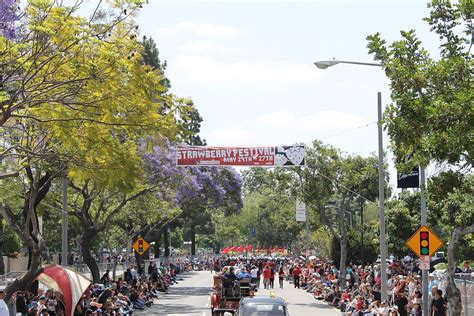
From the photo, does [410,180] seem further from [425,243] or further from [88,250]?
[88,250]

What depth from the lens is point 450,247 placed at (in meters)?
21.4

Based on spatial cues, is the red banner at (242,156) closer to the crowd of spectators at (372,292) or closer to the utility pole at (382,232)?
the crowd of spectators at (372,292)

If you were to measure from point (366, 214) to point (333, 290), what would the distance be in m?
65.3

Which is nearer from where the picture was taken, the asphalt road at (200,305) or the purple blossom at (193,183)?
the asphalt road at (200,305)

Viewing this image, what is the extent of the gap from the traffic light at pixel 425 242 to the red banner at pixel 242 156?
19.5m

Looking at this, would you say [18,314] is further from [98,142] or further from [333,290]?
[333,290]

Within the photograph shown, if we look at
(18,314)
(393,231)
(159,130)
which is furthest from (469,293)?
(393,231)

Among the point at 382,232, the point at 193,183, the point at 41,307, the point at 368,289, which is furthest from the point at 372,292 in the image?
the point at 193,183

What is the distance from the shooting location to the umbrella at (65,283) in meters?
24.1

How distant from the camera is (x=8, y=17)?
52.5 feet

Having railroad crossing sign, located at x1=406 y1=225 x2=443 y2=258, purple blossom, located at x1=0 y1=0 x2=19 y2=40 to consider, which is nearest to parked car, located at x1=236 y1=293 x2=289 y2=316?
railroad crossing sign, located at x1=406 y1=225 x2=443 y2=258

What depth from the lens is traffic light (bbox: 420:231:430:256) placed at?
73.7 feet

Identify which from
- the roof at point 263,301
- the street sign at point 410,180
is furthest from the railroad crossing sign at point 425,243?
the roof at point 263,301

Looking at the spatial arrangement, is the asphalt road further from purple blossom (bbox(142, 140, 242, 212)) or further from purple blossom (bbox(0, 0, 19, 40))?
purple blossom (bbox(0, 0, 19, 40))
